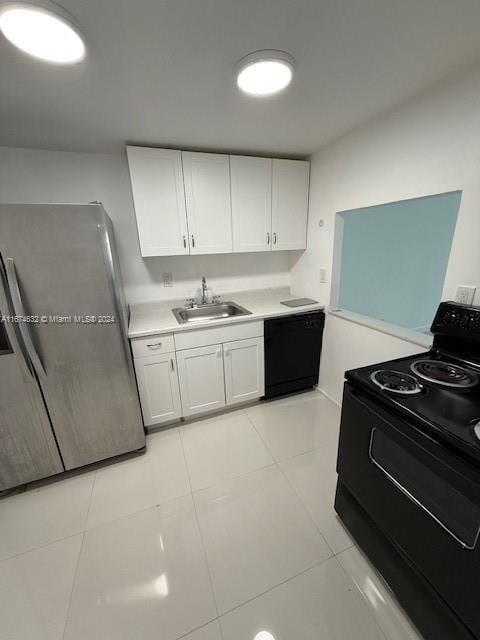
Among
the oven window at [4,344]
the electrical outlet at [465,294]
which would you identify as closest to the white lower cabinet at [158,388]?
the oven window at [4,344]

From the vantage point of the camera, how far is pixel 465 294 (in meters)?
1.33

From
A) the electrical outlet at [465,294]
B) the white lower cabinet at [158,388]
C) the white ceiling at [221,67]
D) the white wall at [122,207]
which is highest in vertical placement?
the white ceiling at [221,67]

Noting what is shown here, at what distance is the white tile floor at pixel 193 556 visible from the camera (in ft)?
3.42

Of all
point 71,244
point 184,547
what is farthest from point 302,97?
point 184,547

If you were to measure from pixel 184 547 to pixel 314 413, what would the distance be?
1430mm

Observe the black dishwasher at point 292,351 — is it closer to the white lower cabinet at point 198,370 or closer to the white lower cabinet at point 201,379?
the white lower cabinet at point 198,370

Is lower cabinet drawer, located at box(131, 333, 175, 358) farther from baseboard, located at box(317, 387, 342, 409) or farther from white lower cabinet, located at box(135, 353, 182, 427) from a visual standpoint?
baseboard, located at box(317, 387, 342, 409)

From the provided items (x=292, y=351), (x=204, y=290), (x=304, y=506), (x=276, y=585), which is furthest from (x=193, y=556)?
(x=204, y=290)

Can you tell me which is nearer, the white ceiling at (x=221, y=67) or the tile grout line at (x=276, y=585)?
the white ceiling at (x=221, y=67)

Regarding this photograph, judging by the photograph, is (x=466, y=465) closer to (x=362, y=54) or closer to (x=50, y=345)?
(x=362, y=54)

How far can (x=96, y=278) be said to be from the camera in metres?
1.47

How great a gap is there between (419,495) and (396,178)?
1720 millimetres

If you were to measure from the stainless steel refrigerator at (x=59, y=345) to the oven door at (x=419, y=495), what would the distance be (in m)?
1.44

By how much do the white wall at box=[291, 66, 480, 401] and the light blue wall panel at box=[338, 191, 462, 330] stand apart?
1.94 feet
